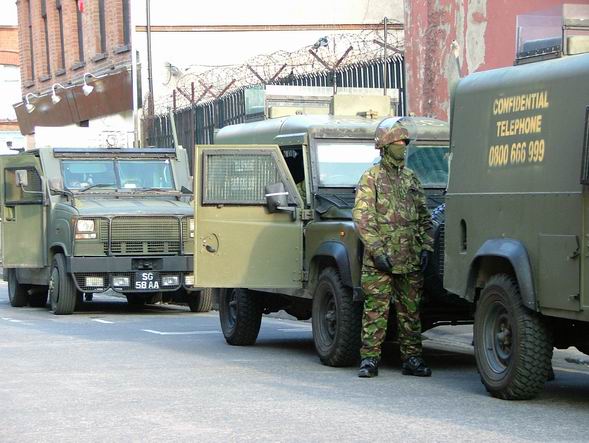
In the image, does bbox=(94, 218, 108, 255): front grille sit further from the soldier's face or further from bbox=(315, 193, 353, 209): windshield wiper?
the soldier's face

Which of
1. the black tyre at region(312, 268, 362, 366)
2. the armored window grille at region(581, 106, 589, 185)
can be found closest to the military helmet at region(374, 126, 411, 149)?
the black tyre at region(312, 268, 362, 366)

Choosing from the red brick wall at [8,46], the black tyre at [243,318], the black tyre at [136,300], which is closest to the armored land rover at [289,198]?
the black tyre at [243,318]

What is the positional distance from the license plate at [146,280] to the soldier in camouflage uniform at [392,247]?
7.70 m

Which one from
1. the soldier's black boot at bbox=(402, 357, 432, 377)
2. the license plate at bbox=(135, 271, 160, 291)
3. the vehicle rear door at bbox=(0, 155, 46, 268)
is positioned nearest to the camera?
the soldier's black boot at bbox=(402, 357, 432, 377)

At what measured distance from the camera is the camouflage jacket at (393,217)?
1062 centimetres

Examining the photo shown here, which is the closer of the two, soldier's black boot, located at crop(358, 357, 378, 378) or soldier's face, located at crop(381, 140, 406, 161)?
soldier's black boot, located at crop(358, 357, 378, 378)

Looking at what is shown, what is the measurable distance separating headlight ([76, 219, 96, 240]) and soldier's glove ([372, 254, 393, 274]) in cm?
814

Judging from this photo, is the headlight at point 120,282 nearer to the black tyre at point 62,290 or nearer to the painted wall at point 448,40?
the black tyre at point 62,290

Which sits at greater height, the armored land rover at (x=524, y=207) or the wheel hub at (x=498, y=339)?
the armored land rover at (x=524, y=207)

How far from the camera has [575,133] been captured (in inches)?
338

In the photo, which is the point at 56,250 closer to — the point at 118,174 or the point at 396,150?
the point at 118,174

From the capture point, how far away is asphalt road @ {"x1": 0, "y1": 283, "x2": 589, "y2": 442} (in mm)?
7996

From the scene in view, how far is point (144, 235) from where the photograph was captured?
1819cm

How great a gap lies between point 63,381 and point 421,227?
310 cm
